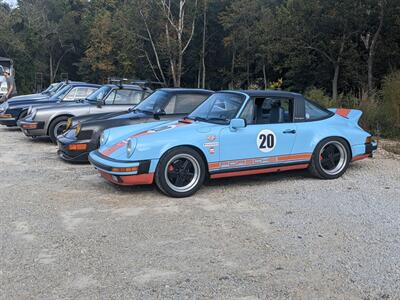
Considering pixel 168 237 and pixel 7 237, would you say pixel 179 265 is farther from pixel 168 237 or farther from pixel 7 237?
pixel 7 237

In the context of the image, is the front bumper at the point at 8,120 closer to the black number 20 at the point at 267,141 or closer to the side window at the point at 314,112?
the black number 20 at the point at 267,141

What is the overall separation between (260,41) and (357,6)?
8.29 m

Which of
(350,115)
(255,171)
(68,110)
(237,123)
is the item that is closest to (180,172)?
(237,123)

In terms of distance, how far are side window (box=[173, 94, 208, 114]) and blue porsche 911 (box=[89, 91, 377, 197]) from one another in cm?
155

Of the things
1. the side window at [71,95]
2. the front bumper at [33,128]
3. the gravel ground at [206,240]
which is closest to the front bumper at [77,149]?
the gravel ground at [206,240]

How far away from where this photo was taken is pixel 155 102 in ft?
28.1

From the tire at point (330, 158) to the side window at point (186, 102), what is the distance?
2.78 meters

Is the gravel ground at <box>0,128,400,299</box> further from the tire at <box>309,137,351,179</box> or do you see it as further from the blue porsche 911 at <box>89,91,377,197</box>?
the blue porsche 911 at <box>89,91,377,197</box>

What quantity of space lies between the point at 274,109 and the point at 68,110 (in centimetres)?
560

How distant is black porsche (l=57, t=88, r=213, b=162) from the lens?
7.99m

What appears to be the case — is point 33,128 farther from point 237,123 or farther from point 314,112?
point 314,112

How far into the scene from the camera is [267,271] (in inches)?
146

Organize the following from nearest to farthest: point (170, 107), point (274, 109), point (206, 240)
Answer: point (206, 240)
point (274, 109)
point (170, 107)

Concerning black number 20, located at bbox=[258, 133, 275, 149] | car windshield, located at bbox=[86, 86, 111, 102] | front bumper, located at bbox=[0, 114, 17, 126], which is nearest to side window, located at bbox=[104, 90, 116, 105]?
car windshield, located at bbox=[86, 86, 111, 102]
